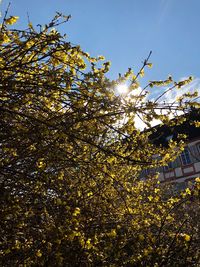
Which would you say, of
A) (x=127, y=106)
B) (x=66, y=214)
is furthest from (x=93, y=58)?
(x=66, y=214)

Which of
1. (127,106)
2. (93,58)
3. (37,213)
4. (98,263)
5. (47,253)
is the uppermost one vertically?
(93,58)

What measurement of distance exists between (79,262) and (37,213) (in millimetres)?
764

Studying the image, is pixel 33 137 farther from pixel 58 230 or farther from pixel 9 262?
pixel 9 262

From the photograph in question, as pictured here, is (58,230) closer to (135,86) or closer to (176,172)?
(135,86)

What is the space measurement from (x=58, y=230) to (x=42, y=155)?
2.96ft

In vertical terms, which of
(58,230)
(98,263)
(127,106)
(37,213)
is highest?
(127,106)

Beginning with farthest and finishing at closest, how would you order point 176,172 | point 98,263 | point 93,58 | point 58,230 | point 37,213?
1. point 176,172
2. point 93,58
3. point 98,263
4. point 37,213
5. point 58,230

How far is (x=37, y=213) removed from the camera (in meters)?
3.08

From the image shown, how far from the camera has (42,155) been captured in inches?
121

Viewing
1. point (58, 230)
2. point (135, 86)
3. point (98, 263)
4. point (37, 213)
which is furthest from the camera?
point (135, 86)

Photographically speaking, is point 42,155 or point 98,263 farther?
point 98,263

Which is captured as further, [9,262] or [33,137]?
[9,262]

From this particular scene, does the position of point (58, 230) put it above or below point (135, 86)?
below

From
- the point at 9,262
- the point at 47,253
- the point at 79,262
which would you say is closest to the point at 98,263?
the point at 79,262
